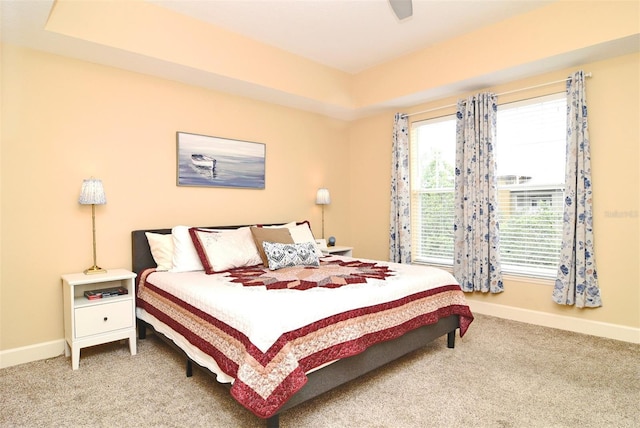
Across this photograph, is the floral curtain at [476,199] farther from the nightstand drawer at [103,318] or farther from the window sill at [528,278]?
the nightstand drawer at [103,318]

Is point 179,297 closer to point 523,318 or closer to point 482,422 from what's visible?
point 482,422

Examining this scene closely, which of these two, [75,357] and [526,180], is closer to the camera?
[75,357]

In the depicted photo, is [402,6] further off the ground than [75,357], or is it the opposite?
[402,6]

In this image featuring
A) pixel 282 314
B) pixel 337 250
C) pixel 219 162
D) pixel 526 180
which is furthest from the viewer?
pixel 337 250

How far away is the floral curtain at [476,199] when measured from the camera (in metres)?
3.83

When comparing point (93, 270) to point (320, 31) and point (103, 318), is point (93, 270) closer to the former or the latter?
point (103, 318)

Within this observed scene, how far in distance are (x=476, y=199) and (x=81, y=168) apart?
3.92 metres

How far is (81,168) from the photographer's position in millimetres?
3078

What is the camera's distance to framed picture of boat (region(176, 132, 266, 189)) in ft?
12.1

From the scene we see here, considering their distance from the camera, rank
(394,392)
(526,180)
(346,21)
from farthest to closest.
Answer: (526,180), (346,21), (394,392)

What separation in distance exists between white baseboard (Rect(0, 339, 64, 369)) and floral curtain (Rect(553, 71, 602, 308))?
4492mm

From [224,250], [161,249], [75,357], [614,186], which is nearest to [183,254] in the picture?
[161,249]

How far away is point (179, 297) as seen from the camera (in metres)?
2.52

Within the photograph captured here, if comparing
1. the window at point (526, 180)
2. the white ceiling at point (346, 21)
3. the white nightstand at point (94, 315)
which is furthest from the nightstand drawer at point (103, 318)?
the window at point (526, 180)
